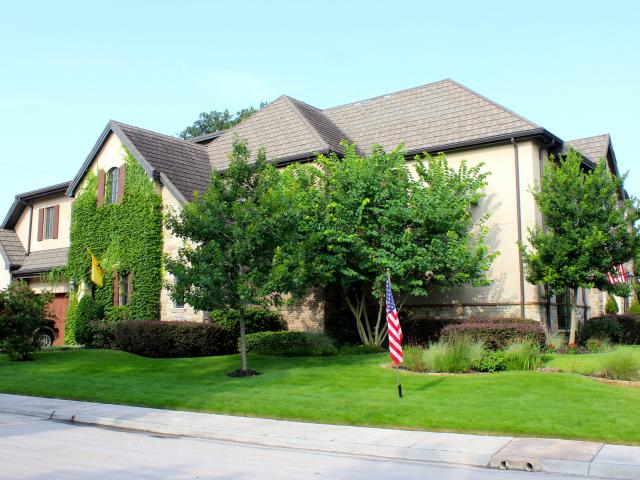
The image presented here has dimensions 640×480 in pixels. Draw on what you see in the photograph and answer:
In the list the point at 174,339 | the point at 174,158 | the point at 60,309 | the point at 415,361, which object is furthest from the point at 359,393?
the point at 60,309

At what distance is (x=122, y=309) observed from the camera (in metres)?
24.8

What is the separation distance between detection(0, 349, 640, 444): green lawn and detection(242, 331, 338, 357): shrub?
993mm

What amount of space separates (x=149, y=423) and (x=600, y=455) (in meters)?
7.14

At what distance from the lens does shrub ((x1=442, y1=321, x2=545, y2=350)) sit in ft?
55.7

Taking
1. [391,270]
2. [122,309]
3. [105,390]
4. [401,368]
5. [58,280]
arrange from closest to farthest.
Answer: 1. [105,390]
2. [401,368]
3. [391,270]
4. [122,309]
5. [58,280]

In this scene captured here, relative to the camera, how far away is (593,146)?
96.1 ft

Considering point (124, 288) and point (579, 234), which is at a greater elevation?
point (579, 234)

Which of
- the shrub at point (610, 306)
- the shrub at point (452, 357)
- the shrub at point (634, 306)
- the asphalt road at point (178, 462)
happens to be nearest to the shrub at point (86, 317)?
the shrub at point (452, 357)

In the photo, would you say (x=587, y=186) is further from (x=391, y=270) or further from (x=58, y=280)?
(x=58, y=280)

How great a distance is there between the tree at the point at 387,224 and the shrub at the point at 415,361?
3.70 m

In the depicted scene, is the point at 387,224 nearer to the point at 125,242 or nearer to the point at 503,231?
the point at 503,231

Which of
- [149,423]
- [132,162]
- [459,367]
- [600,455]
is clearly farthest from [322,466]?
[132,162]

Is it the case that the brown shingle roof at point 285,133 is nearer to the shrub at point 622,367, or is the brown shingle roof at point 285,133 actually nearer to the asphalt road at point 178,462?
the shrub at point 622,367

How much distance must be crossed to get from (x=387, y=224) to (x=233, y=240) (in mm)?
5612
